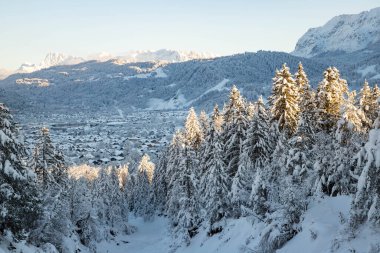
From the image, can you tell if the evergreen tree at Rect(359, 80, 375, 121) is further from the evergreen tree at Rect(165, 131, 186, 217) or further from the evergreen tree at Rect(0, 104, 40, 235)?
the evergreen tree at Rect(0, 104, 40, 235)

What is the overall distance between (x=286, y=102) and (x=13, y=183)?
23.7 metres

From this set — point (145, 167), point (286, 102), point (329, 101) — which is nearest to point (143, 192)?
point (145, 167)

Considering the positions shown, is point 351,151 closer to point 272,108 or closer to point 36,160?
point 272,108

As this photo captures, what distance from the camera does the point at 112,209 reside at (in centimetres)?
6638

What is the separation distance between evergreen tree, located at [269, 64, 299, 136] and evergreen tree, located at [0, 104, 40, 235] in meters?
22.1

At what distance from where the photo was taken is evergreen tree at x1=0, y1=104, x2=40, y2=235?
20266 millimetres

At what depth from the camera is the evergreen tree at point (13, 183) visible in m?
20.3

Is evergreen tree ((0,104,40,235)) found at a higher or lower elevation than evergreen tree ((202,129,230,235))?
higher

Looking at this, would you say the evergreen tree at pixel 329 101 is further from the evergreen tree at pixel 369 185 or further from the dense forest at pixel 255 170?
the evergreen tree at pixel 369 185

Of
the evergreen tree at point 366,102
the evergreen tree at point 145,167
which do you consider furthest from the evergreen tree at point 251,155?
the evergreen tree at point 145,167

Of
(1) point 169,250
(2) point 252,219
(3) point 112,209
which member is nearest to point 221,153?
(2) point 252,219

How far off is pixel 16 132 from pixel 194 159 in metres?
26.2

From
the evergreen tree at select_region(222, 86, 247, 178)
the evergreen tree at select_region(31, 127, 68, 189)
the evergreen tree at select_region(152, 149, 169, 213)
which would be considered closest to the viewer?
the evergreen tree at select_region(31, 127, 68, 189)

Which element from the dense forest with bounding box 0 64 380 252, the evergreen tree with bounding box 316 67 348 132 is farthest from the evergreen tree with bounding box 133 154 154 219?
the evergreen tree with bounding box 316 67 348 132
